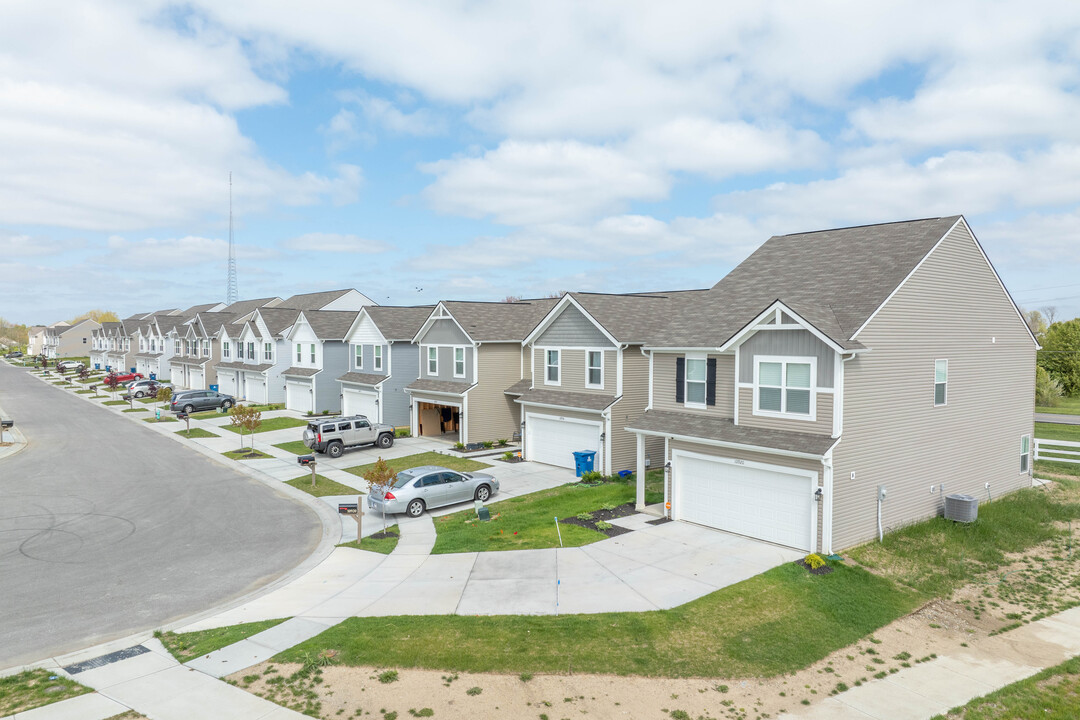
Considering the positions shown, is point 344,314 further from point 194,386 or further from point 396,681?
point 396,681

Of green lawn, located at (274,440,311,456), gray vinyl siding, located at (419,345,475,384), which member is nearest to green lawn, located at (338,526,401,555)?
green lawn, located at (274,440,311,456)

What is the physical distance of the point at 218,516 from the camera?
2156cm

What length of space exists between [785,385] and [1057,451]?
68.4 ft

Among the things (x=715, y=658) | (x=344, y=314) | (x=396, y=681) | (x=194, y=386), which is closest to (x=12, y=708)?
(x=396, y=681)

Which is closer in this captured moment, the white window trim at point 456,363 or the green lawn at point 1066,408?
the white window trim at point 456,363

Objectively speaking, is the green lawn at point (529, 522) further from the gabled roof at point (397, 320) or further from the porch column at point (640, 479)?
the gabled roof at point (397, 320)

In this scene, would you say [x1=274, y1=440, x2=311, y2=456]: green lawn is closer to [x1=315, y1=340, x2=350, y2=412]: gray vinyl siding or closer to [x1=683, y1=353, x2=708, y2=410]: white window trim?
[x1=315, y1=340, x2=350, y2=412]: gray vinyl siding

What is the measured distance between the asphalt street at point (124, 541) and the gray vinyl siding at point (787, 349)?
45.5ft

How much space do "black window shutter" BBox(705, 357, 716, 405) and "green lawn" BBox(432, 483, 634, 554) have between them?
4.82m

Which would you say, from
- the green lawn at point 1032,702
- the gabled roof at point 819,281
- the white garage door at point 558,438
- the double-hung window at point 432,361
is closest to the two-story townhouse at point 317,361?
the double-hung window at point 432,361

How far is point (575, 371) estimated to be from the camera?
28.3m

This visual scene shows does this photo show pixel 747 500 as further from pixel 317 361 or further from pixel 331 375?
pixel 317 361

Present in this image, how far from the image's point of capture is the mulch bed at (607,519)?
18953 millimetres

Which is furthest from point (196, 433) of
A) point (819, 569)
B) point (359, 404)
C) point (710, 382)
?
point (819, 569)
